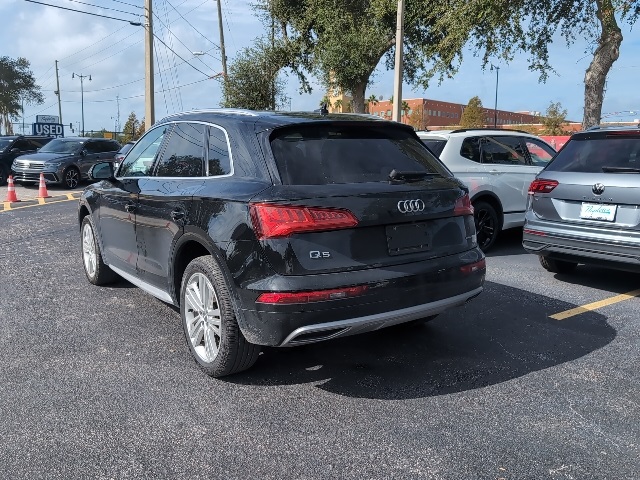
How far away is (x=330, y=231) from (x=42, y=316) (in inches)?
124

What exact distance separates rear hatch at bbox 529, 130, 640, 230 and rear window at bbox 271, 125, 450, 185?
2.43 metres

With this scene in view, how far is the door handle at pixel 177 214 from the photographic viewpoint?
3.97 meters

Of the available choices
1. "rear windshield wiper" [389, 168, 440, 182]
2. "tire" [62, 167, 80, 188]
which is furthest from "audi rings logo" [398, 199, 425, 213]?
"tire" [62, 167, 80, 188]

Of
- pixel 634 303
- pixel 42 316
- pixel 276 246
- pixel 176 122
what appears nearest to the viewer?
pixel 276 246

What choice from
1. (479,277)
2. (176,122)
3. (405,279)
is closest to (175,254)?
(176,122)

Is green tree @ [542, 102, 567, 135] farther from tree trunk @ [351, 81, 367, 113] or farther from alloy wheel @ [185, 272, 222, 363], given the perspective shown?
alloy wheel @ [185, 272, 222, 363]

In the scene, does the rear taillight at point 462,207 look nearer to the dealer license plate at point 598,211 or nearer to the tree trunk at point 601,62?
the dealer license plate at point 598,211

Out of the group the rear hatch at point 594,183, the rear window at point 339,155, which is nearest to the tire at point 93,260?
the rear window at point 339,155

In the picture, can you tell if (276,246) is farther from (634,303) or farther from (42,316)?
(634,303)

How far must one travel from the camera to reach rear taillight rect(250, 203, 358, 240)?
10.7ft

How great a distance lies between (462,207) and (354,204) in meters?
1.00

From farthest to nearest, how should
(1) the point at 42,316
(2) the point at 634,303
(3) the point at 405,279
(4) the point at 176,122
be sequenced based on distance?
(2) the point at 634,303
(1) the point at 42,316
(4) the point at 176,122
(3) the point at 405,279

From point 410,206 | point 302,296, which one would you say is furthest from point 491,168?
point 302,296

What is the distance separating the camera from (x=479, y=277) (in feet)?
13.3
